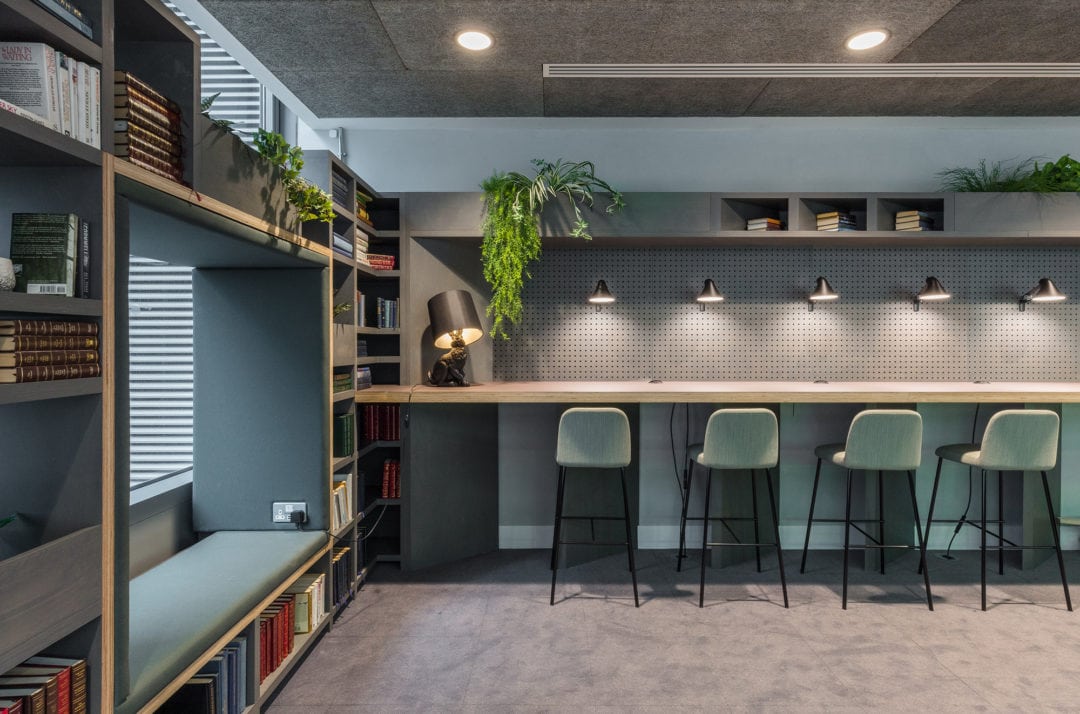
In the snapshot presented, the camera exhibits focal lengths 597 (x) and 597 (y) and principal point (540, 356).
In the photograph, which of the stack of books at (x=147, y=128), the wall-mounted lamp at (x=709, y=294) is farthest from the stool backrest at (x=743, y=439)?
the stack of books at (x=147, y=128)

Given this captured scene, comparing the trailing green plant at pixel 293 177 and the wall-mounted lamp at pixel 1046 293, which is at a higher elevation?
the trailing green plant at pixel 293 177

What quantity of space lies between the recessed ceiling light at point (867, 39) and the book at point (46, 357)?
3350 millimetres

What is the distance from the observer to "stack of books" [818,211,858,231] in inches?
147

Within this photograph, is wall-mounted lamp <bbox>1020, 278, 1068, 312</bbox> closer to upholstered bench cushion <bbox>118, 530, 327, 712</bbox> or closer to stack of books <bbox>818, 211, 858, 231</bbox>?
stack of books <bbox>818, 211, 858, 231</bbox>

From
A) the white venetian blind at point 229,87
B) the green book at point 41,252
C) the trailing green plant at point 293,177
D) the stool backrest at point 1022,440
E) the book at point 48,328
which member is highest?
the white venetian blind at point 229,87

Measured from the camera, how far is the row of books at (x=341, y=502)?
2.88m

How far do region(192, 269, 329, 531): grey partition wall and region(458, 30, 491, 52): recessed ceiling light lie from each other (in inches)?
53.8

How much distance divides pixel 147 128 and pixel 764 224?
325cm

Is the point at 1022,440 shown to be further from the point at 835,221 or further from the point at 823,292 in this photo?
the point at 835,221

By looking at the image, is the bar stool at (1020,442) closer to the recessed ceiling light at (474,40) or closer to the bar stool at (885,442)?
the bar stool at (885,442)

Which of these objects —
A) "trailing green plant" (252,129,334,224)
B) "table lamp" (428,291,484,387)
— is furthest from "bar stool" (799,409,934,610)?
"trailing green plant" (252,129,334,224)

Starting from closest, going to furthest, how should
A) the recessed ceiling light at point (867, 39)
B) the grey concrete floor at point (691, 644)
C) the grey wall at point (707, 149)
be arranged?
the grey concrete floor at point (691, 644) < the recessed ceiling light at point (867, 39) < the grey wall at point (707, 149)

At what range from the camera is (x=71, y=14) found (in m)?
1.38

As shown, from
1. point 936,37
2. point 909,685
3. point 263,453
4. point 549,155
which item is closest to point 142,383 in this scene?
point 263,453
